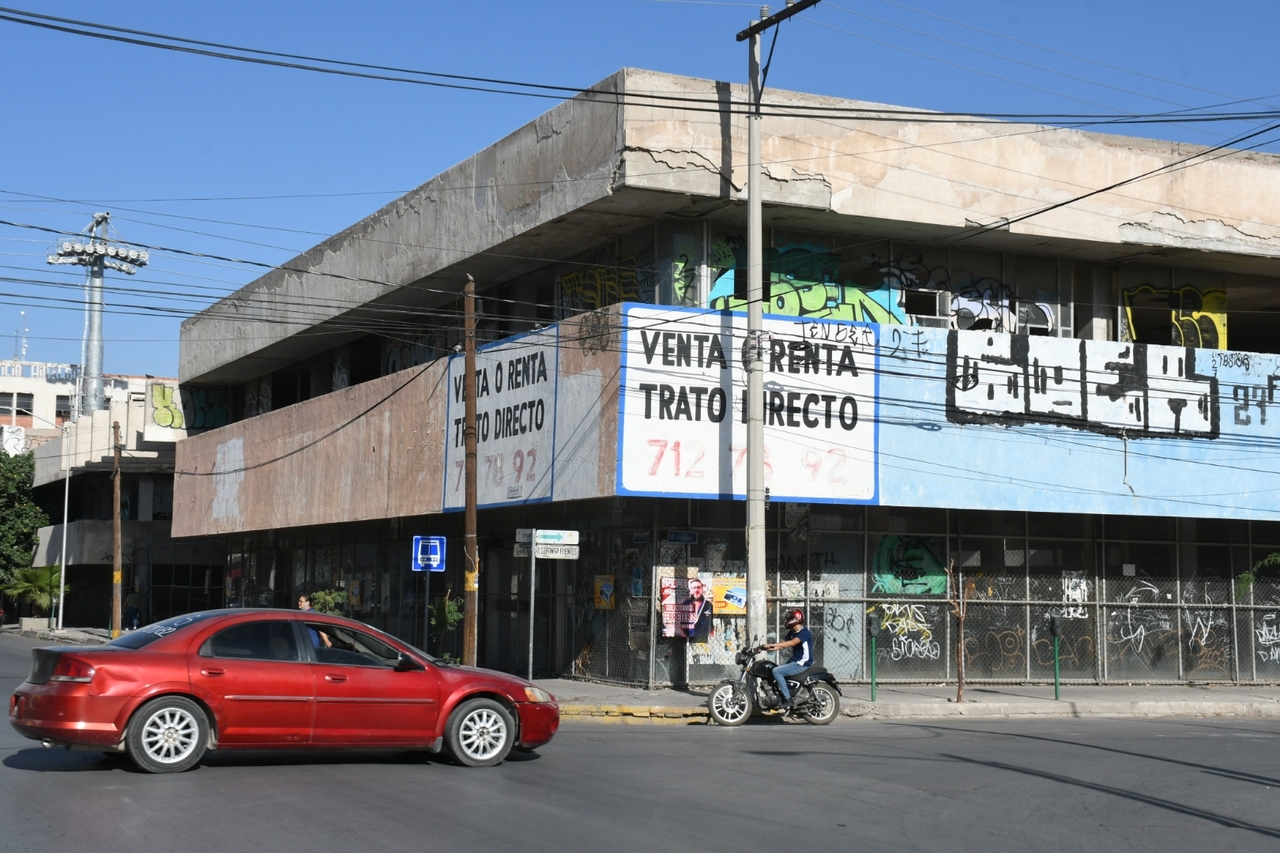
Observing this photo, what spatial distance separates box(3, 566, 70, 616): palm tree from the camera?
5769cm

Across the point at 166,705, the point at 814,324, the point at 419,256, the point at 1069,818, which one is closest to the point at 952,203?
the point at 814,324

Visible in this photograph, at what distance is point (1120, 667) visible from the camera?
26.3m

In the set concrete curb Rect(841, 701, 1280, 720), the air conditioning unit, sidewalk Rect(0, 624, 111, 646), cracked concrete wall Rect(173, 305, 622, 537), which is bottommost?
sidewalk Rect(0, 624, 111, 646)

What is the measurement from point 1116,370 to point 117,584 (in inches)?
1209

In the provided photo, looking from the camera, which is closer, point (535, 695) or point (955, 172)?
point (535, 695)

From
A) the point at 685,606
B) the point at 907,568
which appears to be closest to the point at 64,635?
the point at 685,606

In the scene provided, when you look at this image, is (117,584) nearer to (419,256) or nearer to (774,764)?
(419,256)

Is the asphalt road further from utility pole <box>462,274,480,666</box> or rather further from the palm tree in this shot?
the palm tree

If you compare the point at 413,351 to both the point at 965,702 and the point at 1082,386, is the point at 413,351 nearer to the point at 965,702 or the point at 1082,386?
the point at 1082,386

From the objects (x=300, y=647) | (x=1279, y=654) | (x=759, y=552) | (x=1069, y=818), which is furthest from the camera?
(x=1279, y=654)

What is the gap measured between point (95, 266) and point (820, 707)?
86693 mm

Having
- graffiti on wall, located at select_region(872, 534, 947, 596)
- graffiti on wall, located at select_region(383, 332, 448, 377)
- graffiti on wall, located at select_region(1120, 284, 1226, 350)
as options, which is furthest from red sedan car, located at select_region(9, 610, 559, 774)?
graffiti on wall, located at select_region(1120, 284, 1226, 350)

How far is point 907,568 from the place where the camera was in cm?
2516

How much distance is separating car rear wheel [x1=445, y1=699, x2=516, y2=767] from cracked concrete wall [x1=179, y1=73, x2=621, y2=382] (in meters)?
12.3
